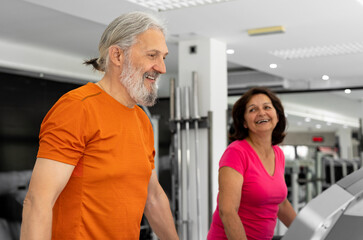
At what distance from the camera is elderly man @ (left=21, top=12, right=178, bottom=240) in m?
1.26

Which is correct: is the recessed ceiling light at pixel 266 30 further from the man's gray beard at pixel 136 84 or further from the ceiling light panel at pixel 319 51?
the man's gray beard at pixel 136 84

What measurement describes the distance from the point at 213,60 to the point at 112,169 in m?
4.43

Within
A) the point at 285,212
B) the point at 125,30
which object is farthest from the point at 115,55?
the point at 285,212

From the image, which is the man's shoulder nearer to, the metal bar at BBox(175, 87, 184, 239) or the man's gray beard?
the man's gray beard

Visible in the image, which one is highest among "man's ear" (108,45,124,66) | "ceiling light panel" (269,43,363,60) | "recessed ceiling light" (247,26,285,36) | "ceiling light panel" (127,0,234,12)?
"ceiling light panel" (127,0,234,12)

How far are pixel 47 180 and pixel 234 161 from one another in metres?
1.01

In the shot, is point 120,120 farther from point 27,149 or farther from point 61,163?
point 27,149

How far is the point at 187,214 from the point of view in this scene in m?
5.53

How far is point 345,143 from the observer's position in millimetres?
10781

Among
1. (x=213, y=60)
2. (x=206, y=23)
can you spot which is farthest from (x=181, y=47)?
(x=206, y=23)

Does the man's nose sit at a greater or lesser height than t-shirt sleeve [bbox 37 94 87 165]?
greater

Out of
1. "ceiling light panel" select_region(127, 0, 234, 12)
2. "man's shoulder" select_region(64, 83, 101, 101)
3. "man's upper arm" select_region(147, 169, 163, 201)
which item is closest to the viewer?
"man's shoulder" select_region(64, 83, 101, 101)

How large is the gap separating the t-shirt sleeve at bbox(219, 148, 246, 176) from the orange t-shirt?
25.0 inches

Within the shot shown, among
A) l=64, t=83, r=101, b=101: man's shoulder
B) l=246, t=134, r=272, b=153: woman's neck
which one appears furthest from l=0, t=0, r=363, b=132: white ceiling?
l=64, t=83, r=101, b=101: man's shoulder
